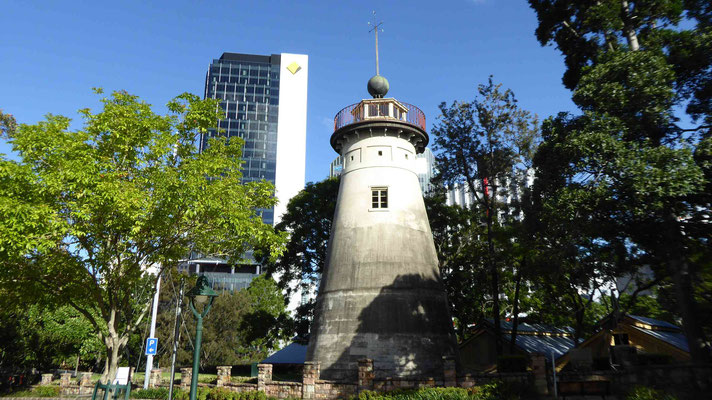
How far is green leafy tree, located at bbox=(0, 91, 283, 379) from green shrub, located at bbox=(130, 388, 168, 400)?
646cm

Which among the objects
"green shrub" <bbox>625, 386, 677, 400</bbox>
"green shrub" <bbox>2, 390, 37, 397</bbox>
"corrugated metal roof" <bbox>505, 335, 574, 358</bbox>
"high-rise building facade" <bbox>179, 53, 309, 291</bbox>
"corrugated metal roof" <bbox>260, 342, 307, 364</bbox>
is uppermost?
"high-rise building facade" <bbox>179, 53, 309, 291</bbox>

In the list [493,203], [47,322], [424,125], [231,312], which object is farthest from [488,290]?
[47,322]

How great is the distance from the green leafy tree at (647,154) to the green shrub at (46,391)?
27.7m

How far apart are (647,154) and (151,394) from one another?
77.4 feet

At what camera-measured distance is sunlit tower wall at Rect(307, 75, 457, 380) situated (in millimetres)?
18109

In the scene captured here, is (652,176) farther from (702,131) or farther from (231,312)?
(231,312)

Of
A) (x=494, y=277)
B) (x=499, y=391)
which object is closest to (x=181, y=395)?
(x=499, y=391)

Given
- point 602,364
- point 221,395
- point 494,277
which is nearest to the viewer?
point 221,395

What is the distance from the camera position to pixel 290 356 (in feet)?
100

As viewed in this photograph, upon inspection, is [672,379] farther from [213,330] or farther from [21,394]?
[213,330]

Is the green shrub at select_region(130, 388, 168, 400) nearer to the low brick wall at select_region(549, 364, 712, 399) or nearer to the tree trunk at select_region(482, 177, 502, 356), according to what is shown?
the tree trunk at select_region(482, 177, 502, 356)

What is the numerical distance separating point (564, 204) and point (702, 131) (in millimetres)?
4858

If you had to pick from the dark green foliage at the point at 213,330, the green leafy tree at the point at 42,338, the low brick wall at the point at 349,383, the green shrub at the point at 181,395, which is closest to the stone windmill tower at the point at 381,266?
the low brick wall at the point at 349,383

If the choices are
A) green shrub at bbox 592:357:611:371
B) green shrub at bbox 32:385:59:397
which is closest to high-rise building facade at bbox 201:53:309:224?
green shrub at bbox 32:385:59:397
